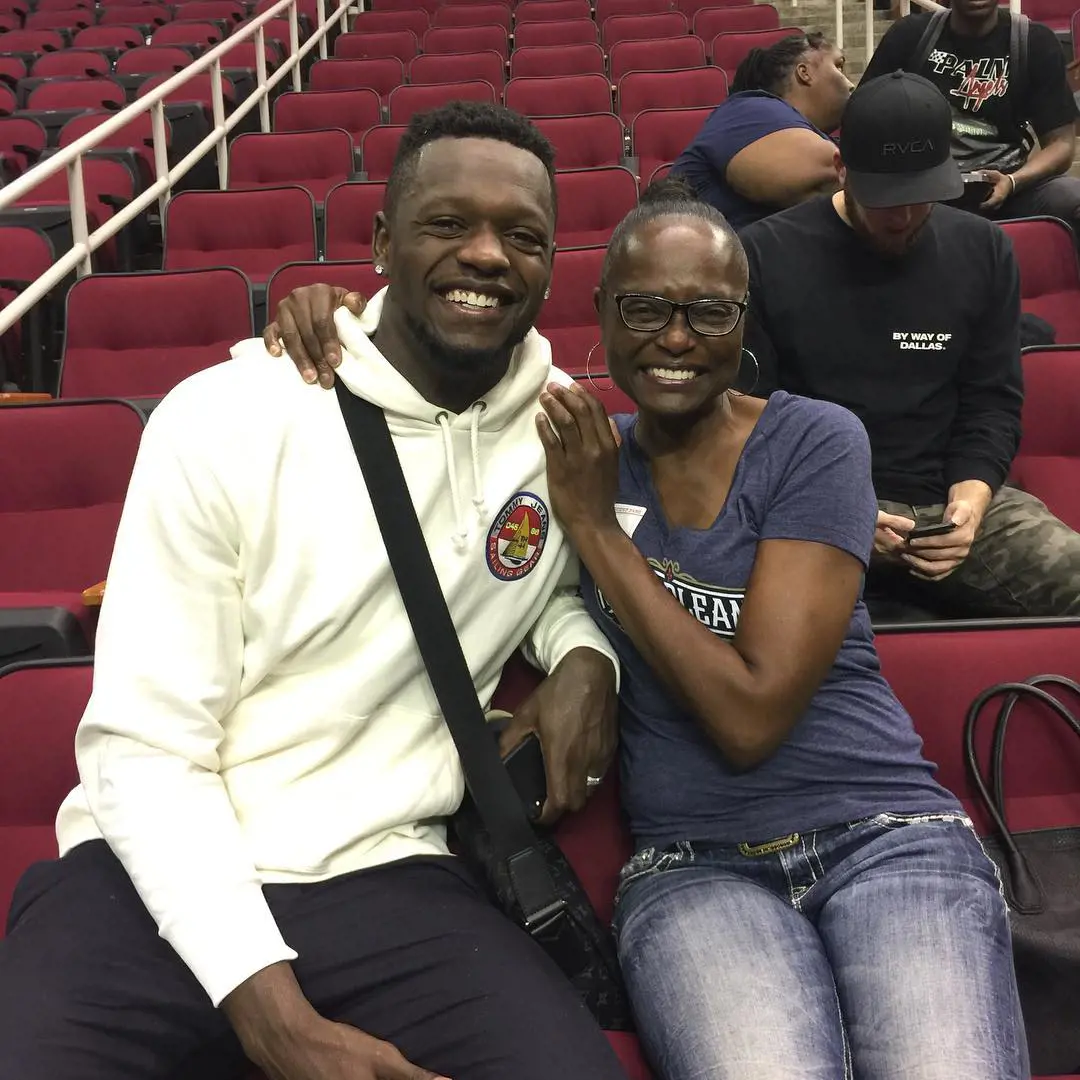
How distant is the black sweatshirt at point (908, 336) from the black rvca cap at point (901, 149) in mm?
128

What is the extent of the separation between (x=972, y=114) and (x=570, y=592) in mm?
2360

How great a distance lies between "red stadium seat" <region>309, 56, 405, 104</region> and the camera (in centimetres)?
617

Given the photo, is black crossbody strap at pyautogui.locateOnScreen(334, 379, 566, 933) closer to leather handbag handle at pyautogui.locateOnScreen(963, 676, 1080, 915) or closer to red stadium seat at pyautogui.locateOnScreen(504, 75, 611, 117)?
leather handbag handle at pyautogui.locateOnScreen(963, 676, 1080, 915)

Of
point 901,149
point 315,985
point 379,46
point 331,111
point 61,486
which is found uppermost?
point 379,46

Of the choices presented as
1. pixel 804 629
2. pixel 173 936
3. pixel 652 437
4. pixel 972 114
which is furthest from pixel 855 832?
pixel 972 114

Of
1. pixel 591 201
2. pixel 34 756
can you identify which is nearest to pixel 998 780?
pixel 34 756

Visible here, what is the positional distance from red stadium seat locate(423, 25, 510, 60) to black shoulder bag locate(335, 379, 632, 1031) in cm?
620

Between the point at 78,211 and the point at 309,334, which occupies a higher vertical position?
the point at 78,211

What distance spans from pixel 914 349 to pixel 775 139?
82 centimetres

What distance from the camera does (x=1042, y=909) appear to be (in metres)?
1.13

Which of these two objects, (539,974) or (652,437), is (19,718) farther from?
(652,437)

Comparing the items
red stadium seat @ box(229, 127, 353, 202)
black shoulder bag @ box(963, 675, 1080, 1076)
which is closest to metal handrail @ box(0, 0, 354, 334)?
red stadium seat @ box(229, 127, 353, 202)

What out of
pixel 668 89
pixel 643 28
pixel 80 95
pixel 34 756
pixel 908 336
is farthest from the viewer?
pixel 643 28

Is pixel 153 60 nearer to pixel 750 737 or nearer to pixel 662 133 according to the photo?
pixel 662 133
